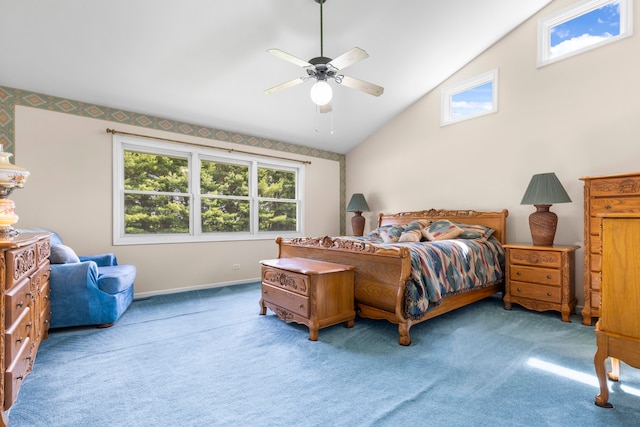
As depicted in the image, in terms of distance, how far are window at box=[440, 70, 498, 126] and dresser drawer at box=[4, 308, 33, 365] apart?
16.3 feet

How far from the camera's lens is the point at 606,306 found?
5.20 ft

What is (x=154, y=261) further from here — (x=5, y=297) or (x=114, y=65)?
(x=5, y=297)

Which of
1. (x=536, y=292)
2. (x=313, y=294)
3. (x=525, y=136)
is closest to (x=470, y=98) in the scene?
(x=525, y=136)

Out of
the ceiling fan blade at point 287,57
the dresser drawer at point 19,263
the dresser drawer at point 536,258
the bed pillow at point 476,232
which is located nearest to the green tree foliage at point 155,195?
the dresser drawer at point 19,263

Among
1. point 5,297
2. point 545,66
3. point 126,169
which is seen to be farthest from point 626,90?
point 126,169

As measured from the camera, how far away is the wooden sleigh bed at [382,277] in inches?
96.3

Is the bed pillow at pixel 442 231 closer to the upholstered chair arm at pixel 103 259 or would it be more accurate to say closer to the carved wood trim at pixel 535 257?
the carved wood trim at pixel 535 257

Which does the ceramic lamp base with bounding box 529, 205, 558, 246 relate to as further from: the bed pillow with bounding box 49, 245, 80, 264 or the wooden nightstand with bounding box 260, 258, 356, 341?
the bed pillow with bounding box 49, 245, 80, 264

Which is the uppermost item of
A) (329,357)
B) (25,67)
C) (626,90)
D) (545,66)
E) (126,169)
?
(545,66)

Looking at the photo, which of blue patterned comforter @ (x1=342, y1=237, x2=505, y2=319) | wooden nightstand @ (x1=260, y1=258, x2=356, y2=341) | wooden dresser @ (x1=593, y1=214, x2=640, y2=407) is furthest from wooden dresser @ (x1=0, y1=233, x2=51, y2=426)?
wooden dresser @ (x1=593, y1=214, x2=640, y2=407)

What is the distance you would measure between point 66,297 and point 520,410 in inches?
139

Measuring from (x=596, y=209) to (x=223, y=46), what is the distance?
13.1 ft

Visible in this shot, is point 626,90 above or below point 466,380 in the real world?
above

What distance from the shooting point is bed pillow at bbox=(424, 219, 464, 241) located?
374 centimetres
